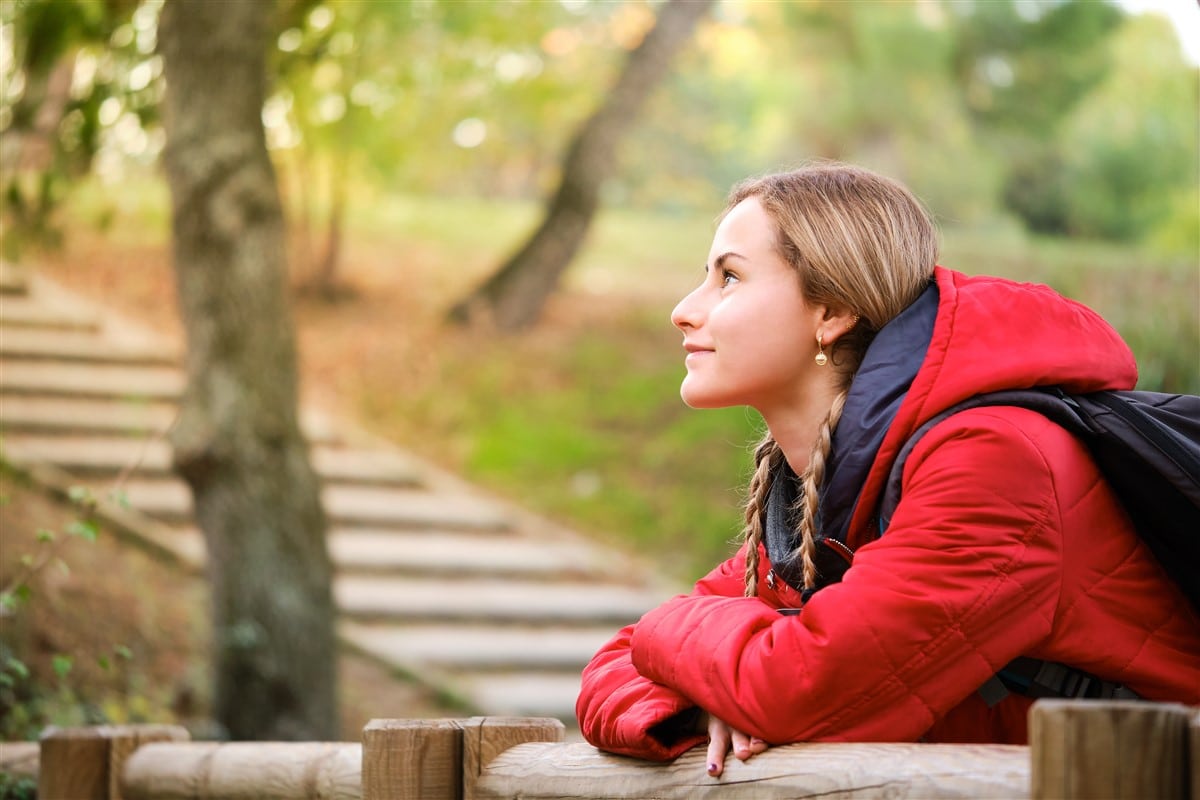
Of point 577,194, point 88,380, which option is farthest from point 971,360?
point 577,194

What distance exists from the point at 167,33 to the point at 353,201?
7707 millimetres

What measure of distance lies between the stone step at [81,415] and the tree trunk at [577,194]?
3.52m

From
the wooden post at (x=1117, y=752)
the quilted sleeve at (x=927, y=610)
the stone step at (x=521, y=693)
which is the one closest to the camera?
the wooden post at (x=1117, y=752)

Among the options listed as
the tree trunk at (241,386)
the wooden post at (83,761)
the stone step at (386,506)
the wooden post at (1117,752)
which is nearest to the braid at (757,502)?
the wooden post at (1117,752)

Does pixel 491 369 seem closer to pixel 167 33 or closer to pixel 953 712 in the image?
pixel 167 33

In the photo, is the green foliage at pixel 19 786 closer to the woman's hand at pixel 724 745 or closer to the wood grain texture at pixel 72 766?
the wood grain texture at pixel 72 766

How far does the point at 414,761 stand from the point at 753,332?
2.95 feet

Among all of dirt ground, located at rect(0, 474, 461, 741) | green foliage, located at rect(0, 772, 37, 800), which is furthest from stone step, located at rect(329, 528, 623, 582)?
green foliage, located at rect(0, 772, 37, 800)

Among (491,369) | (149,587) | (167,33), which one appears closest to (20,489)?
(149,587)

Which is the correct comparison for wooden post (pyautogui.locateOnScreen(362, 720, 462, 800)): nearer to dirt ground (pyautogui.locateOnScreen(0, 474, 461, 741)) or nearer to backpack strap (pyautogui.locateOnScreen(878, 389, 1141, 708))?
backpack strap (pyautogui.locateOnScreen(878, 389, 1141, 708))

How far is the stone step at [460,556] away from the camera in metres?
7.62

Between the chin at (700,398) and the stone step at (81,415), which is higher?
the stone step at (81,415)

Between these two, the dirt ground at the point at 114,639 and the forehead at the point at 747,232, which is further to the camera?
the dirt ground at the point at 114,639

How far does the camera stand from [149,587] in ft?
21.6
